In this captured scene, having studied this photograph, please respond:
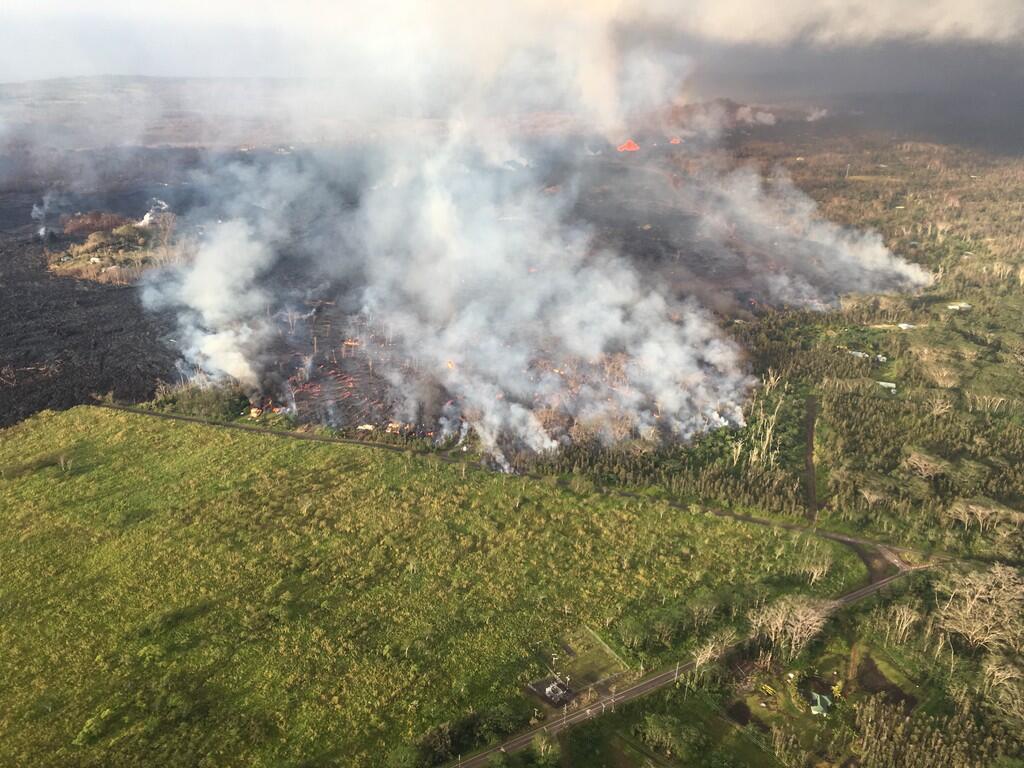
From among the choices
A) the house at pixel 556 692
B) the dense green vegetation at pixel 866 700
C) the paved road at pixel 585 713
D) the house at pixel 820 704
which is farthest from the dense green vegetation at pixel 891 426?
the house at pixel 556 692

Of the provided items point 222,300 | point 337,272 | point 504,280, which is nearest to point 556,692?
point 504,280

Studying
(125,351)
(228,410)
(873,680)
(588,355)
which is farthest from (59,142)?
(873,680)

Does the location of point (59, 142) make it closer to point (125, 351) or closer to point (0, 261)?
point (0, 261)

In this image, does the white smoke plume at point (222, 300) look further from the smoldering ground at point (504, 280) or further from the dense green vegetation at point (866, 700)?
the dense green vegetation at point (866, 700)

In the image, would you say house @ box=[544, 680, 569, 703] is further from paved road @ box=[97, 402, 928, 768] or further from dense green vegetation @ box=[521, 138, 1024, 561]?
dense green vegetation @ box=[521, 138, 1024, 561]

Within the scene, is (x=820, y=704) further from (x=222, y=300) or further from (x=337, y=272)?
(x=337, y=272)
